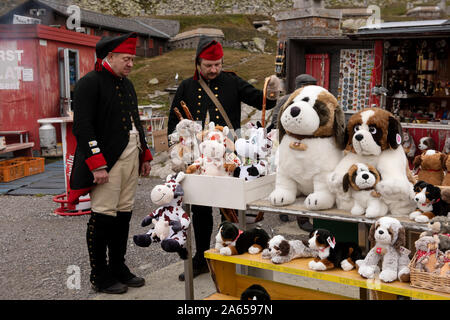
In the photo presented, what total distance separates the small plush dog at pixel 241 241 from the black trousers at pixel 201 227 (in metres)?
0.91

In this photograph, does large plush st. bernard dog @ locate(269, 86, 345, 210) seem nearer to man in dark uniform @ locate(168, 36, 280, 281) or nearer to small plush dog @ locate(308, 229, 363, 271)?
small plush dog @ locate(308, 229, 363, 271)

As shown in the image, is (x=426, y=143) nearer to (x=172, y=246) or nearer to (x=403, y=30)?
(x=403, y=30)

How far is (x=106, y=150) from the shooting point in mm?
3406

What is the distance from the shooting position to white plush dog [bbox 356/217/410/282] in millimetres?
2305

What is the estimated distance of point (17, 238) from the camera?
5.23 meters

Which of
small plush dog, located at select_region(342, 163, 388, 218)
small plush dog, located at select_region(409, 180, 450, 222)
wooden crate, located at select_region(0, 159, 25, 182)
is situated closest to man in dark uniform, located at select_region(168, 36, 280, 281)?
small plush dog, located at select_region(342, 163, 388, 218)

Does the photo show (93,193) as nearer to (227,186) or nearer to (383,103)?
(227,186)

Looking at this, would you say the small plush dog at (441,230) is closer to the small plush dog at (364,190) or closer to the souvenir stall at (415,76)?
the small plush dog at (364,190)

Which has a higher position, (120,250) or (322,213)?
(322,213)

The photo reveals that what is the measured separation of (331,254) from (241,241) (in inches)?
22.9

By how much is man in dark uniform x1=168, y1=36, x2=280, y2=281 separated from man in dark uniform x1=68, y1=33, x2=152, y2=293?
463 millimetres

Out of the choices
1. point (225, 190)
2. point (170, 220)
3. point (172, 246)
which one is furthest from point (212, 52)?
point (172, 246)

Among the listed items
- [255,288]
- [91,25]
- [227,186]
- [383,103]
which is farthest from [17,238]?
[91,25]

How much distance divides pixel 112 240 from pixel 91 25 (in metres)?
31.7
